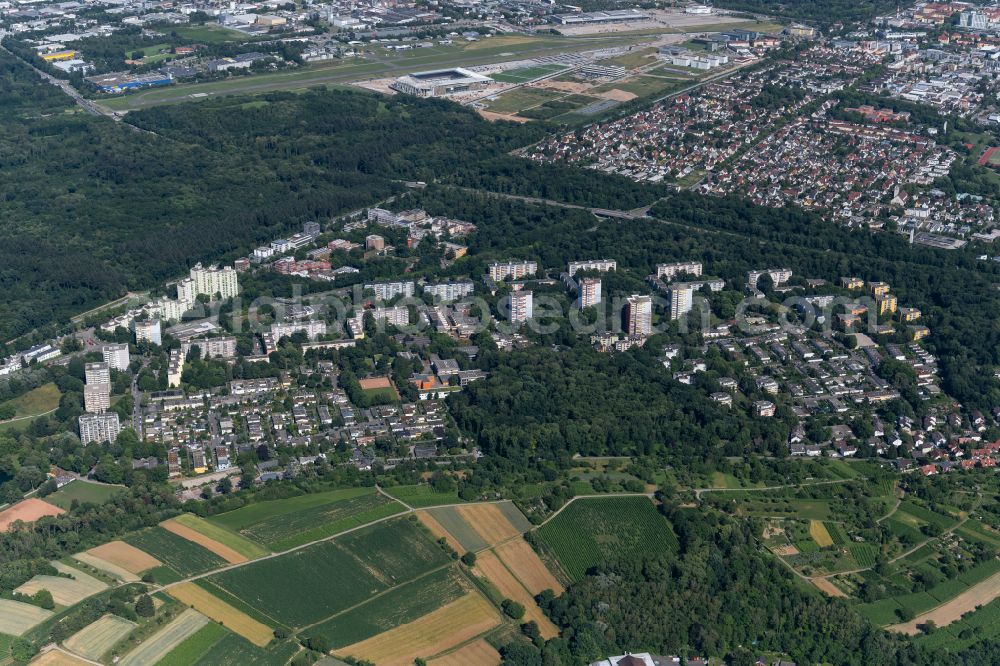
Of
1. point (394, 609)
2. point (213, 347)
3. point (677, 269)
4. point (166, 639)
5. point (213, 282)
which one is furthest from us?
point (677, 269)

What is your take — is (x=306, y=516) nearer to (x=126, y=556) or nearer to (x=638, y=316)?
(x=126, y=556)

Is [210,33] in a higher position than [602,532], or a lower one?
higher

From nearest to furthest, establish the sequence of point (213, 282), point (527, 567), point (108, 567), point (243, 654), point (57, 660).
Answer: point (57, 660), point (243, 654), point (108, 567), point (527, 567), point (213, 282)

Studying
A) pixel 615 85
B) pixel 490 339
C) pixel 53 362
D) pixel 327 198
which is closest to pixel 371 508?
pixel 490 339

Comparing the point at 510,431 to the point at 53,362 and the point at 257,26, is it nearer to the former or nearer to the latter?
the point at 53,362

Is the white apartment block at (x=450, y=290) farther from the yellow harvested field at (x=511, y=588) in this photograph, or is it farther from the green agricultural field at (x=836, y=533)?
the green agricultural field at (x=836, y=533)

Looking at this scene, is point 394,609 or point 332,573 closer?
point 394,609

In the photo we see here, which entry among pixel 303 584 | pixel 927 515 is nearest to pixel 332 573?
pixel 303 584

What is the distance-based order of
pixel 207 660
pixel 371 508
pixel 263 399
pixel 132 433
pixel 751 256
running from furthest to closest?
pixel 751 256 → pixel 263 399 → pixel 132 433 → pixel 371 508 → pixel 207 660
